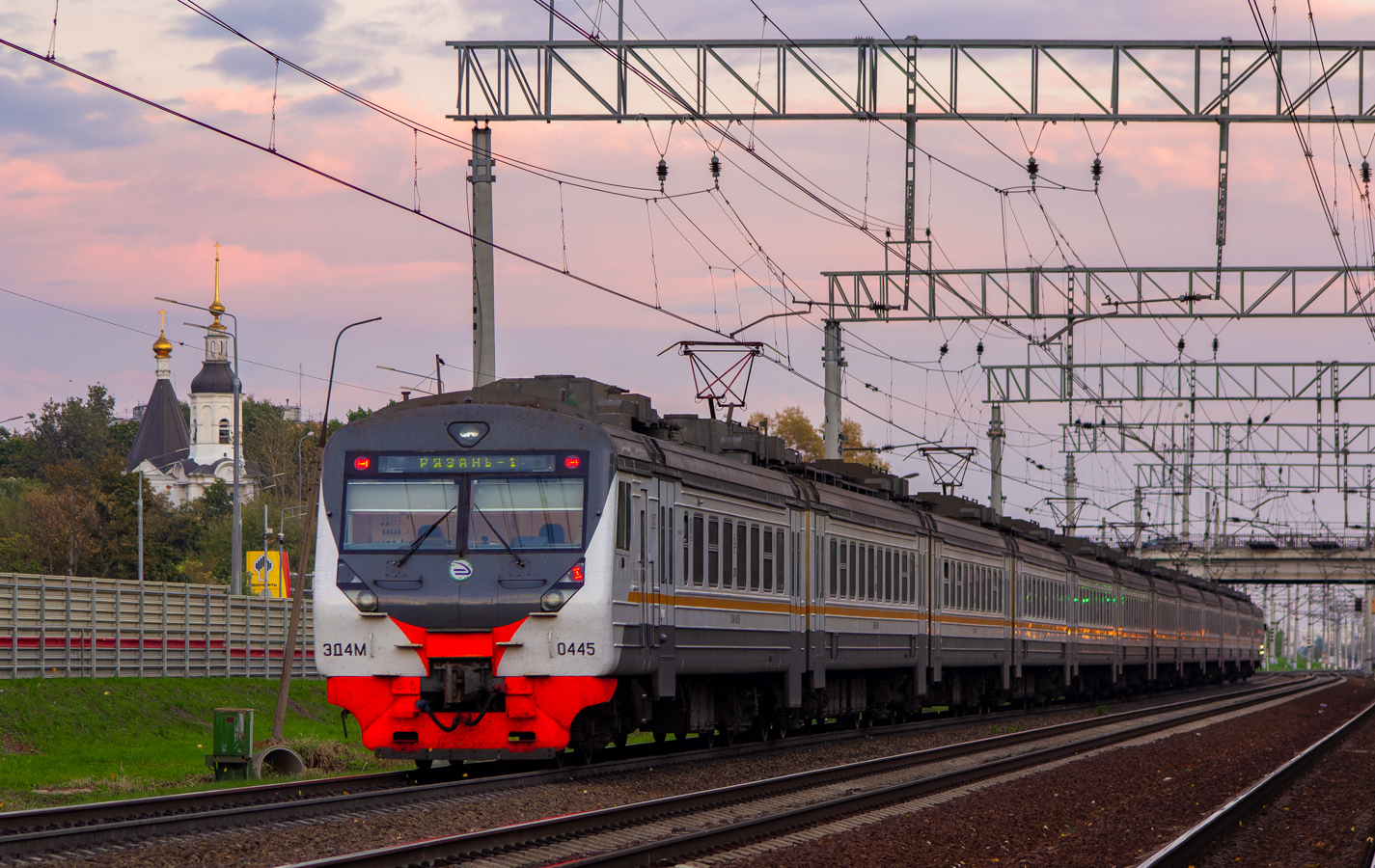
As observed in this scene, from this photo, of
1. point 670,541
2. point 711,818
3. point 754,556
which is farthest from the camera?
point 754,556

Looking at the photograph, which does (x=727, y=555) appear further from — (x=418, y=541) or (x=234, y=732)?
(x=234, y=732)

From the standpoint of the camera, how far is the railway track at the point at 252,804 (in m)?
12.3

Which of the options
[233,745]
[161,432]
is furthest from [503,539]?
[161,432]

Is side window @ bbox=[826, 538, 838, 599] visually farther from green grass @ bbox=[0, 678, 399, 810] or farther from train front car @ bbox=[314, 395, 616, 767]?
train front car @ bbox=[314, 395, 616, 767]

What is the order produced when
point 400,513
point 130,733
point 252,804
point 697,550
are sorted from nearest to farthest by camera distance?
point 252,804 → point 400,513 → point 697,550 → point 130,733

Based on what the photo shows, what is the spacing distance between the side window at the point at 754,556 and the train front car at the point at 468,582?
4472 mm

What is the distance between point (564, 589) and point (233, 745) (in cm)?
446

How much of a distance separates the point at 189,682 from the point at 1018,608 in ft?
58.1

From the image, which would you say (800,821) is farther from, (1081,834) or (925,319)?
(925,319)

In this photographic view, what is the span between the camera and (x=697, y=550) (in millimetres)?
19250

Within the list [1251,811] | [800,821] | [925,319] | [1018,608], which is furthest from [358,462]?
[1018,608]

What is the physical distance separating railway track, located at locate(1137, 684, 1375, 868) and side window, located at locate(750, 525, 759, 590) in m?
6.11

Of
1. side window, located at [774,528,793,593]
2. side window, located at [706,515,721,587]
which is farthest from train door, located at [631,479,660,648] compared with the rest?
side window, located at [774,528,793,593]

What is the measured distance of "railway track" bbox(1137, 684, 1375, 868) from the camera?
13.0m
